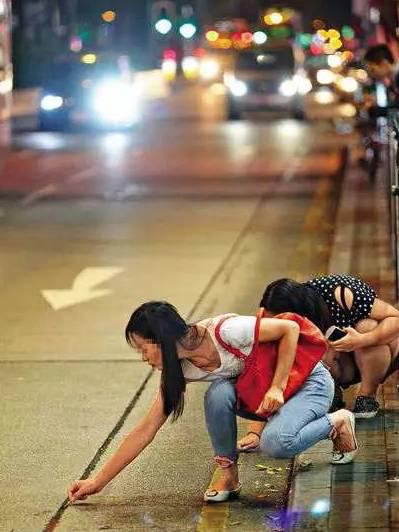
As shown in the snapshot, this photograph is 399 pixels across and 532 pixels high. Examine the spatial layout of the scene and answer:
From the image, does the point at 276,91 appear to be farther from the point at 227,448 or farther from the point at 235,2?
the point at 235,2

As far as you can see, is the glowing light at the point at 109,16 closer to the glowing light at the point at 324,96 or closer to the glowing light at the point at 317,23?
the glowing light at the point at 317,23

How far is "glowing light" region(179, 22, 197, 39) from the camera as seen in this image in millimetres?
89875

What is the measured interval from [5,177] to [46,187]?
2.38 meters

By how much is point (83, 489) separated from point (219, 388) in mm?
748

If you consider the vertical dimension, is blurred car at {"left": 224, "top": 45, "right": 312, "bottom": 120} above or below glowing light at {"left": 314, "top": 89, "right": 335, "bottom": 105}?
above

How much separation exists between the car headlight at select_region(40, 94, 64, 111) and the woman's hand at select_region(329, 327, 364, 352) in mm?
33166

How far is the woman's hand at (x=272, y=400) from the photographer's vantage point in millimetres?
6977

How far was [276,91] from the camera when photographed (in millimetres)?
48156

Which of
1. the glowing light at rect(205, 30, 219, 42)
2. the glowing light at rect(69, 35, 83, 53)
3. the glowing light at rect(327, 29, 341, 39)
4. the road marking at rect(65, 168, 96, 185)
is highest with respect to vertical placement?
the road marking at rect(65, 168, 96, 185)

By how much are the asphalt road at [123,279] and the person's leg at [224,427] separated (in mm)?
166

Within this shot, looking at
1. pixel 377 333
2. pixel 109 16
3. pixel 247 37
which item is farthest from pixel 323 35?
pixel 377 333

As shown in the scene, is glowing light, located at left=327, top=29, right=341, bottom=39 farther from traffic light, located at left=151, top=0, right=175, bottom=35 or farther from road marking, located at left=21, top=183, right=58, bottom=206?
road marking, located at left=21, top=183, right=58, bottom=206

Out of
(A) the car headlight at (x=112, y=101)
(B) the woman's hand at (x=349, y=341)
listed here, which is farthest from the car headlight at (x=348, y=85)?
(B) the woman's hand at (x=349, y=341)

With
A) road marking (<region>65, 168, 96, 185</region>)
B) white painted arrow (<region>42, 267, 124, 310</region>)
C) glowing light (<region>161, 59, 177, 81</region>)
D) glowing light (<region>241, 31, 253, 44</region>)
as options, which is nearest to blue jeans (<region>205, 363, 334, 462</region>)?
white painted arrow (<region>42, 267, 124, 310</region>)
